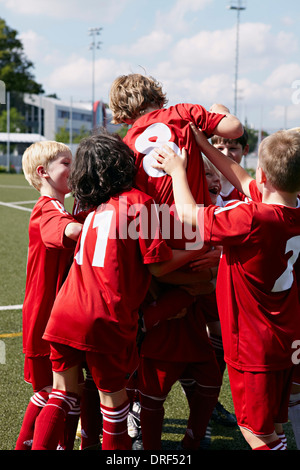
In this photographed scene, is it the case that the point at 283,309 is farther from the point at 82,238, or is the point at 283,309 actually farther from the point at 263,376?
the point at 82,238

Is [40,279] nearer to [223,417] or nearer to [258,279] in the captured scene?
[258,279]

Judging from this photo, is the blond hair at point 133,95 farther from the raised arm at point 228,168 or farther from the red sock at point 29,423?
the red sock at point 29,423

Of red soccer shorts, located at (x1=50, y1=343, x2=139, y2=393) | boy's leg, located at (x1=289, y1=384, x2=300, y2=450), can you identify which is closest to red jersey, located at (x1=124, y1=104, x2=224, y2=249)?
red soccer shorts, located at (x1=50, y1=343, x2=139, y2=393)

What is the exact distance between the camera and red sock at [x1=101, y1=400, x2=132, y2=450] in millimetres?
2326

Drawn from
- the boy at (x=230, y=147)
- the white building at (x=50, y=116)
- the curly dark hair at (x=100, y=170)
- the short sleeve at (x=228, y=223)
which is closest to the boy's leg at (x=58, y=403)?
the curly dark hair at (x=100, y=170)

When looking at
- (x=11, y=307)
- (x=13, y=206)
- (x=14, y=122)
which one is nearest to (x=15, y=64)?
(x=14, y=122)

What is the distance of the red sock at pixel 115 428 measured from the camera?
91.6 inches

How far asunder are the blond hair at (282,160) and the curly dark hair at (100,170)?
0.60 metres

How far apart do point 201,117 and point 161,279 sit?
816mm

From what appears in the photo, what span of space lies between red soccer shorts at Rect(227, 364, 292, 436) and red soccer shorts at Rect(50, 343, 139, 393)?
48cm

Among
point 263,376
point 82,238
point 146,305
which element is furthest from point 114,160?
point 263,376

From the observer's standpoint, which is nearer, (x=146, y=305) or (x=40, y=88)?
(x=146, y=305)

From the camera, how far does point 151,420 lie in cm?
279
